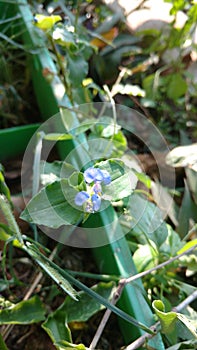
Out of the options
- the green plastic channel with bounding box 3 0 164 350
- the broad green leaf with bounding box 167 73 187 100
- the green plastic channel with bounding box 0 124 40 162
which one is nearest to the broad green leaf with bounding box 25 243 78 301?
the green plastic channel with bounding box 3 0 164 350

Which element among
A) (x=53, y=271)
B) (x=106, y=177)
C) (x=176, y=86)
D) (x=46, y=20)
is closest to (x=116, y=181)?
(x=106, y=177)

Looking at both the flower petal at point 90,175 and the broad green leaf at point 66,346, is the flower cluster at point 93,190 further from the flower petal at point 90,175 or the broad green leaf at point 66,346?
the broad green leaf at point 66,346

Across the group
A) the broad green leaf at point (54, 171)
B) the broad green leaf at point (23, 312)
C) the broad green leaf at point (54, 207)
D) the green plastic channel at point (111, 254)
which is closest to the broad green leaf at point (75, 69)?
the green plastic channel at point (111, 254)

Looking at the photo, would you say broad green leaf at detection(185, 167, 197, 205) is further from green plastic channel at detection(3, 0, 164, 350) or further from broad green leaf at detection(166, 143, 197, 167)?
green plastic channel at detection(3, 0, 164, 350)

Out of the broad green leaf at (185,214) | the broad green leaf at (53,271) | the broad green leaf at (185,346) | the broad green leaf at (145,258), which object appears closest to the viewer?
the broad green leaf at (53,271)

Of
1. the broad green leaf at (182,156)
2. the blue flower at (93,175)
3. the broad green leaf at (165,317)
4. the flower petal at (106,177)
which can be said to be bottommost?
the broad green leaf at (165,317)

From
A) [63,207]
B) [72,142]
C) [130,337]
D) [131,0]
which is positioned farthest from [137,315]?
[131,0]
